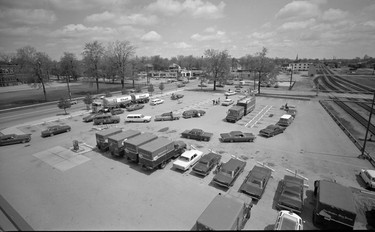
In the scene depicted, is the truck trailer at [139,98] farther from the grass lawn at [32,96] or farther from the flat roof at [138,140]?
the flat roof at [138,140]

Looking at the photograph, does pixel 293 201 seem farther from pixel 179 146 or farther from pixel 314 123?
pixel 314 123

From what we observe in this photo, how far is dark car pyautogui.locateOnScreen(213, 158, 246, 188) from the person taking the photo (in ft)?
50.4

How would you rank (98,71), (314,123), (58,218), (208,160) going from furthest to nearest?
(98,71) < (314,123) < (208,160) < (58,218)

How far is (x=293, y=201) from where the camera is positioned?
12.9 m

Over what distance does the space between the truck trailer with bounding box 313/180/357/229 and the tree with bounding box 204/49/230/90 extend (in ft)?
191

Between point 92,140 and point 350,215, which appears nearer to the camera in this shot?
point 350,215

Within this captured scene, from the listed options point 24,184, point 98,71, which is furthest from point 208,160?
point 98,71

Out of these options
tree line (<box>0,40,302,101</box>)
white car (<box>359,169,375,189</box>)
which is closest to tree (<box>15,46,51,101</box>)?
tree line (<box>0,40,302,101</box>)

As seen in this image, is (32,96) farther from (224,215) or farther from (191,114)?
(224,215)

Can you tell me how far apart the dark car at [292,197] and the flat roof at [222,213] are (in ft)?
13.4

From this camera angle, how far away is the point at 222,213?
34.5 feet

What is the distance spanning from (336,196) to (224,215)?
26.3 ft

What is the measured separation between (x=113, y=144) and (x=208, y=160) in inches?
428

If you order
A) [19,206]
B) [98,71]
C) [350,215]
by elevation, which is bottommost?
[19,206]
